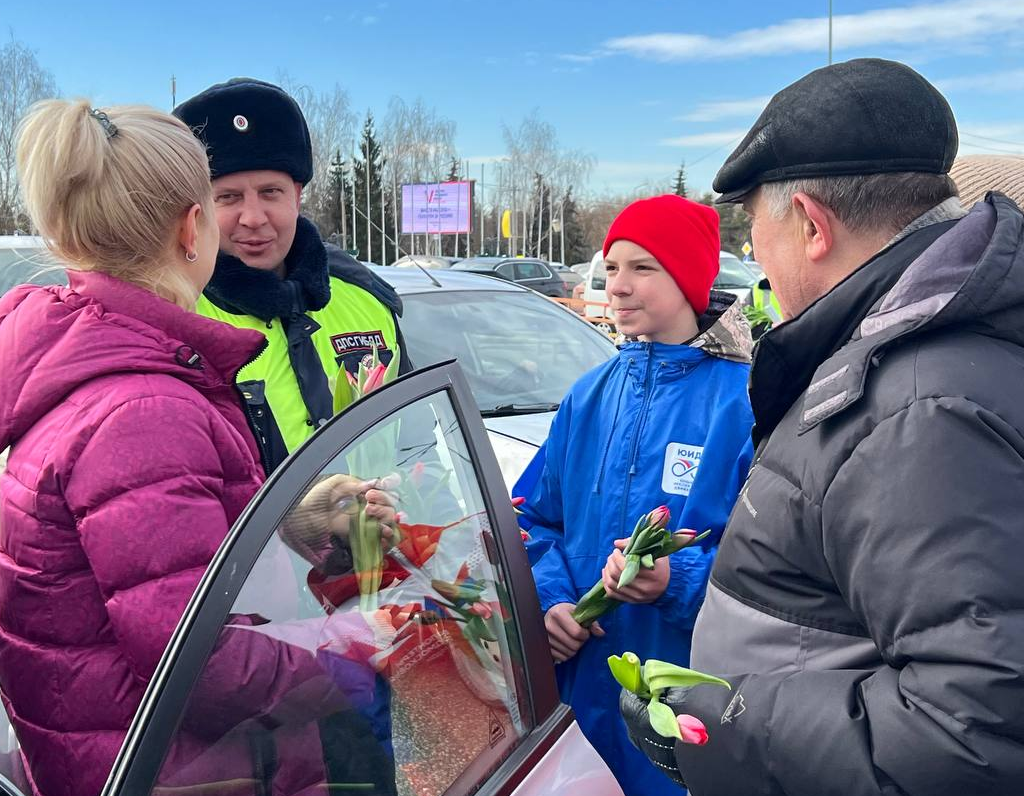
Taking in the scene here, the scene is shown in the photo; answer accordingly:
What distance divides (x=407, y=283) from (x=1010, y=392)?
3.80 meters

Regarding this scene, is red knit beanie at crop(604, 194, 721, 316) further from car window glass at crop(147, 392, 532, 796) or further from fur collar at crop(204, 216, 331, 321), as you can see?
car window glass at crop(147, 392, 532, 796)

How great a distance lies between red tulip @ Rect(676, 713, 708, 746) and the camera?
1224 mm

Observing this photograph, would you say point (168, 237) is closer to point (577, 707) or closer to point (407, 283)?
point (577, 707)

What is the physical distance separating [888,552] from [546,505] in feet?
4.64

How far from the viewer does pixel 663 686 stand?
131 cm

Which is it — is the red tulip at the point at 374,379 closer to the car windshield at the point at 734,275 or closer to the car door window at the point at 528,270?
the car windshield at the point at 734,275

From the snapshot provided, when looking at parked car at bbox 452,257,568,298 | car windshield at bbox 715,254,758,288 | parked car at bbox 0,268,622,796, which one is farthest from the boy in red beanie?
parked car at bbox 452,257,568,298

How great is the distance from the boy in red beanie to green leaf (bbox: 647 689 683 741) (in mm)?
599

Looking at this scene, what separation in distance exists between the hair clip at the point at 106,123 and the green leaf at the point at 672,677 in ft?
4.01

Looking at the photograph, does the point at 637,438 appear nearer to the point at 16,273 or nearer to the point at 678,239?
the point at 678,239

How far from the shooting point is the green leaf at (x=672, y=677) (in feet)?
4.14

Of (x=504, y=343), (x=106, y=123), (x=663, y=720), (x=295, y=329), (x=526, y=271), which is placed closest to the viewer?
(x=663, y=720)

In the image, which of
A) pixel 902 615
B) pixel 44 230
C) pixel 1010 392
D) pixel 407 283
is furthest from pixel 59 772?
pixel 407 283

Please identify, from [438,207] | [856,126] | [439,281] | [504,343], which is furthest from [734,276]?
[438,207]
